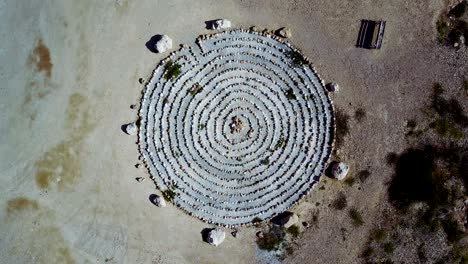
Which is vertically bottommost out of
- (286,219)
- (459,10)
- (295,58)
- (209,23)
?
(286,219)

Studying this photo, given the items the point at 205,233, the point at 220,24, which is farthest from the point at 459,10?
the point at 205,233

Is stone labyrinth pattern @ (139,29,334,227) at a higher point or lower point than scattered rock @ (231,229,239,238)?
higher

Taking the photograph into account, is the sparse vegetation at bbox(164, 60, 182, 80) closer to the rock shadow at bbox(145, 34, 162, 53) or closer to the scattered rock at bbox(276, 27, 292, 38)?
the rock shadow at bbox(145, 34, 162, 53)

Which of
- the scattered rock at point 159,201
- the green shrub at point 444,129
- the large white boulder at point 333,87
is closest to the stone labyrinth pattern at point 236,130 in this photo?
the large white boulder at point 333,87

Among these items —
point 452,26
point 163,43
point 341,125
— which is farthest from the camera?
point 341,125

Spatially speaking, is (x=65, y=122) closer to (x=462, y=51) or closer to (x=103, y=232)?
(x=103, y=232)

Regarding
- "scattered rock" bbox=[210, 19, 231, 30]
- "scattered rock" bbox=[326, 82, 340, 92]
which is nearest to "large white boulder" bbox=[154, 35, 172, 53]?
"scattered rock" bbox=[210, 19, 231, 30]

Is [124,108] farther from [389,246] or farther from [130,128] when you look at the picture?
[389,246]
